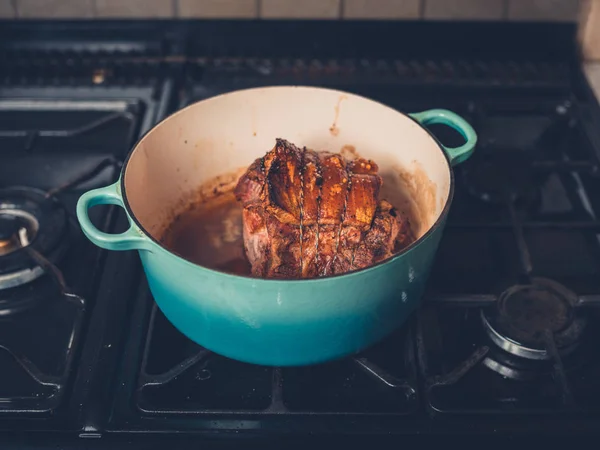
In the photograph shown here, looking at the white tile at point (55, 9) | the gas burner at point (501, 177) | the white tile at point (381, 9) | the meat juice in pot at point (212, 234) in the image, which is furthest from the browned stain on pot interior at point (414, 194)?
the white tile at point (55, 9)

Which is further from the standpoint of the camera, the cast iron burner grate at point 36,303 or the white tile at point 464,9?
the white tile at point 464,9

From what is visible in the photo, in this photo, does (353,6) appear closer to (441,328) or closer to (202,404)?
(441,328)

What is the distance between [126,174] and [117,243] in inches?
4.6

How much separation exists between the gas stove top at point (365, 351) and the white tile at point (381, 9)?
0.10 feet

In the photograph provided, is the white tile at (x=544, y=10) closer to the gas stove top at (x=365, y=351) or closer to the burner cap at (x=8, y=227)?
the gas stove top at (x=365, y=351)

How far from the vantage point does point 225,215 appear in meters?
1.01

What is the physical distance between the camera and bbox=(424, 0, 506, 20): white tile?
1.20 m

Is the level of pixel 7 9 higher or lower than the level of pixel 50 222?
higher

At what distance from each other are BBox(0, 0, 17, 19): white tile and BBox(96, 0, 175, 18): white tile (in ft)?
0.46

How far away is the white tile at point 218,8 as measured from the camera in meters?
1.20

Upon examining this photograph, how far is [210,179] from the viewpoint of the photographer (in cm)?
103

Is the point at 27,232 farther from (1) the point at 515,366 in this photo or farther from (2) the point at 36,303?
(1) the point at 515,366

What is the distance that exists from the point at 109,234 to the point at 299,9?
2.08 ft

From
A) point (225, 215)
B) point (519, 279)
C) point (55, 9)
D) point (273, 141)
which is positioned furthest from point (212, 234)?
point (55, 9)
